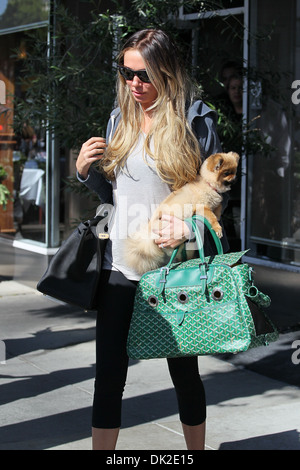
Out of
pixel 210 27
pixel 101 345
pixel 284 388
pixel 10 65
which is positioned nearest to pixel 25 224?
pixel 10 65

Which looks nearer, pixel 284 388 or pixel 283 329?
pixel 284 388

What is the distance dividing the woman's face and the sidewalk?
6.29ft

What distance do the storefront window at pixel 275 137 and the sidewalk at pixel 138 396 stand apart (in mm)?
1184

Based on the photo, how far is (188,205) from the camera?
126 inches

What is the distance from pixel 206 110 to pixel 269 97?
13.0ft

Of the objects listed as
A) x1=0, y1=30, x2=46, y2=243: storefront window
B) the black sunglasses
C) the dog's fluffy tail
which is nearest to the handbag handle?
the dog's fluffy tail

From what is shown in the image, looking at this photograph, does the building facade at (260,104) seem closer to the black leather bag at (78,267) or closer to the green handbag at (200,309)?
the black leather bag at (78,267)

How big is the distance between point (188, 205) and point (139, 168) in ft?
0.90

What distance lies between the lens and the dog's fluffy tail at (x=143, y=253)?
3223 millimetres

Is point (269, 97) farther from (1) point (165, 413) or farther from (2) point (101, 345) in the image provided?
(2) point (101, 345)

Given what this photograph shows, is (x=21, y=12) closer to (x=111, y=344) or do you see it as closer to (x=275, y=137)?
(x=275, y=137)

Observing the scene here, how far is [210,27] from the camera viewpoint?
23.7 ft

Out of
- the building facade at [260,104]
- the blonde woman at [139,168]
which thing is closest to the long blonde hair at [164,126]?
the blonde woman at [139,168]

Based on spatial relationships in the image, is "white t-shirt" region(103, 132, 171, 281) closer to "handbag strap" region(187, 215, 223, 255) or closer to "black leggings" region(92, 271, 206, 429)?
"black leggings" region(92, 271, 206, 429)
